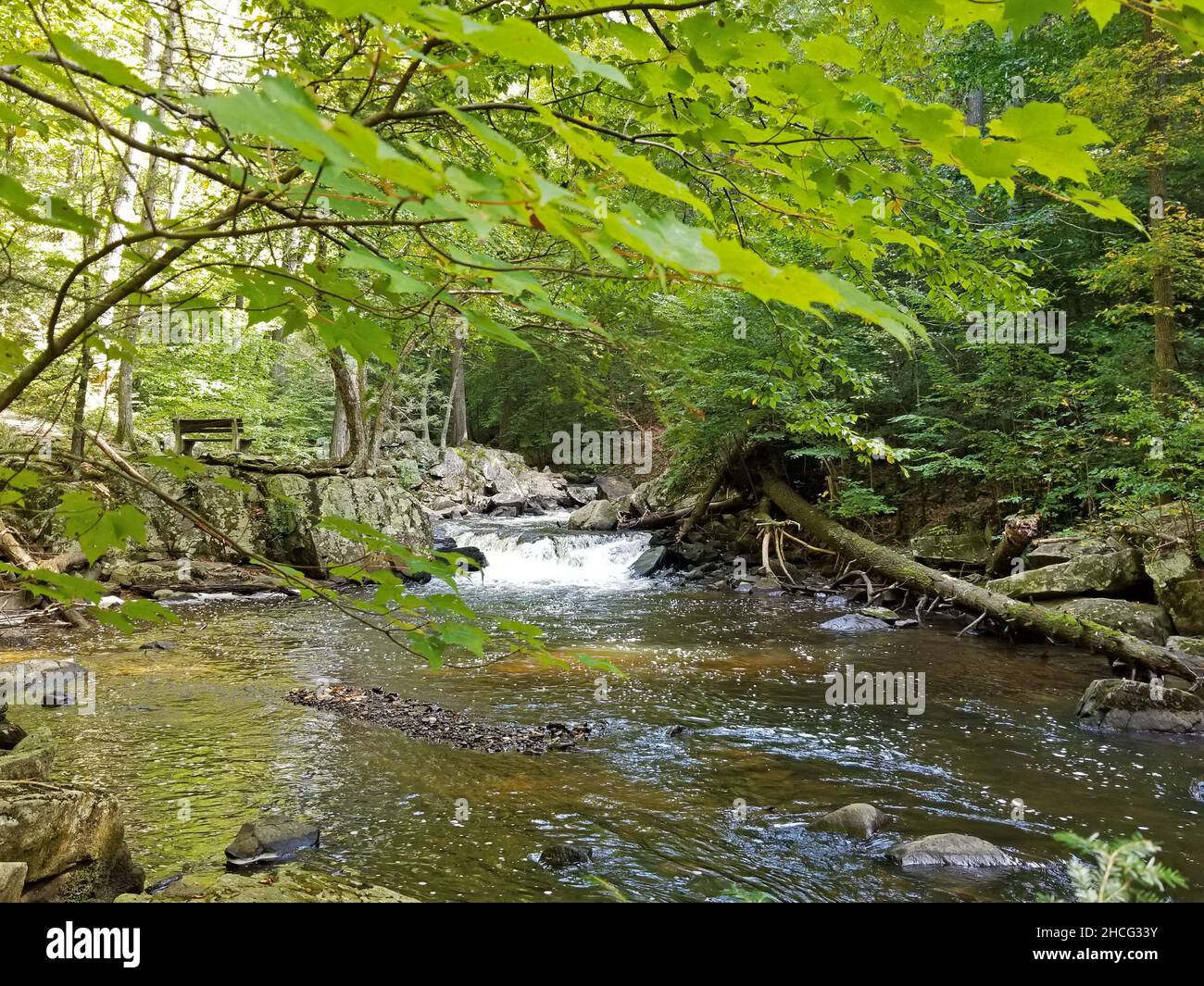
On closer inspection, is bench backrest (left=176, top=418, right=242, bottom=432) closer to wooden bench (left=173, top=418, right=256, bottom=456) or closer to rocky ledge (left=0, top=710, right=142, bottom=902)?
wooden bench (left=173, top=418, right=256, bottom=456)

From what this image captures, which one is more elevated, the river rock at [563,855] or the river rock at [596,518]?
the river rock at [596,518]

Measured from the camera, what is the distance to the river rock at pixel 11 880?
2.94 meters

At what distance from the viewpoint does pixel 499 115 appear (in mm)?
3531

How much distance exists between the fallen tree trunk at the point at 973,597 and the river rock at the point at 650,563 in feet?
9.66

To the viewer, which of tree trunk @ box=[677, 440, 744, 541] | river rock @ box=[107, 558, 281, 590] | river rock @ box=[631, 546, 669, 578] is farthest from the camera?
tree trunk @ box=[677, 440, 744, 541]

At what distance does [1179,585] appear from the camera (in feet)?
31.7

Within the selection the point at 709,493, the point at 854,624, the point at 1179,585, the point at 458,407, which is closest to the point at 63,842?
the point at 854,624

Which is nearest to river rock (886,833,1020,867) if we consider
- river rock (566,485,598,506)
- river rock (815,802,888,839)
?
river rock (815,802,888,839)

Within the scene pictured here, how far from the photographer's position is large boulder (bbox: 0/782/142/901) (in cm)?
342

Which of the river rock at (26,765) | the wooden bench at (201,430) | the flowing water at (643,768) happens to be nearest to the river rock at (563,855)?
the flowing water at (643,768)

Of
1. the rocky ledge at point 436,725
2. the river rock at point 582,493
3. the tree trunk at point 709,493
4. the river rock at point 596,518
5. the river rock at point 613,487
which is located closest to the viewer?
the rocky ledge at point 436,725

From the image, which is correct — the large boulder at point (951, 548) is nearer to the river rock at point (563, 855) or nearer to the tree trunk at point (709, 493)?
the tree trunk at point (709, 493)

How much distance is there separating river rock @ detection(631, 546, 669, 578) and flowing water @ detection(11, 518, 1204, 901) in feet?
20.8

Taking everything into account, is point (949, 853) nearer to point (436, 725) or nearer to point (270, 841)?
point (270, 841)
